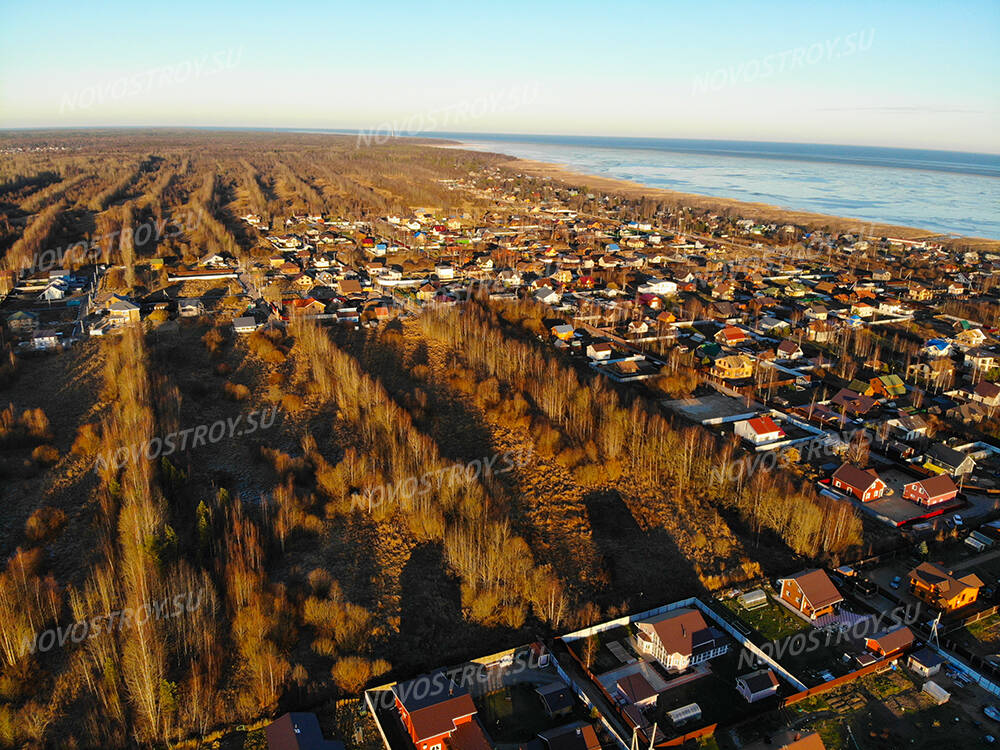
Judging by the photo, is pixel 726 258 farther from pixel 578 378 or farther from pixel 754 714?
pixel 754 714

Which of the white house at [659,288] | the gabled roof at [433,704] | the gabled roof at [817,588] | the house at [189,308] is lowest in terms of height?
the gabled roof at [433,704]

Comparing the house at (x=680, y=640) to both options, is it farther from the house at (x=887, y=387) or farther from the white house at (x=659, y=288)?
the white house at (x=659, y=288)

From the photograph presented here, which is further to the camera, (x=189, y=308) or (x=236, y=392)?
(x=189, y=308)

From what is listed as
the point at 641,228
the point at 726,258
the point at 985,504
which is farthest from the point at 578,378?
the point at 641,228

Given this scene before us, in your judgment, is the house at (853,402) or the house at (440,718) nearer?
the house at (440,718)

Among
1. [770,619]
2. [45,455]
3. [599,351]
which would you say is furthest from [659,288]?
[45,455]

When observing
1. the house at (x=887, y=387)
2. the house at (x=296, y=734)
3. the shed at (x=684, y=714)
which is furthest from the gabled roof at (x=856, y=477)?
the house at (x=296, y=734)

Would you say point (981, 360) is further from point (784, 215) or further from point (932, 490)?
point (784, 215)

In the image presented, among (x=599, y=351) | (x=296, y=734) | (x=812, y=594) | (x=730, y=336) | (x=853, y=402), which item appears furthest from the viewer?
(x=730, y=336)
